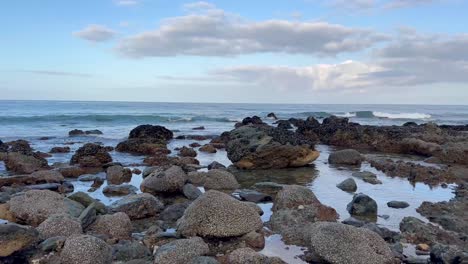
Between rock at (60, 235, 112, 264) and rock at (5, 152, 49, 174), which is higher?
rock at (60, 235, 112, 264)

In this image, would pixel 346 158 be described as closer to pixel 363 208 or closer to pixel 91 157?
pixel 363 208

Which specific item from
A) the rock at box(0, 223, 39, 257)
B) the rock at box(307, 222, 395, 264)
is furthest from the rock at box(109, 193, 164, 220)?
the rock at box(307, 222, 395, 264)

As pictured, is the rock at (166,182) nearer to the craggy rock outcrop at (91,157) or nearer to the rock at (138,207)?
the rock at (138,207)

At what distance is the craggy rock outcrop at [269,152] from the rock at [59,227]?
9.22 m

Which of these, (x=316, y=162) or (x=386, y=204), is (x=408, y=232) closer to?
(x=386, y=204)

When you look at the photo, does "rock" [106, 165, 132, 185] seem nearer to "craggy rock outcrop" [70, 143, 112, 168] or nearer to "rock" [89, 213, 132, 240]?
"craggy rock outcrop" [70, 143, 112, 168]

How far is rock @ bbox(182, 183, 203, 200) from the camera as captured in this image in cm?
1142

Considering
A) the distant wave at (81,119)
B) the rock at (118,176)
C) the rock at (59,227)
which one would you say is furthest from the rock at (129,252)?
the distant wave at (81,119)

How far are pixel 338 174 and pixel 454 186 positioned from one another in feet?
12.0

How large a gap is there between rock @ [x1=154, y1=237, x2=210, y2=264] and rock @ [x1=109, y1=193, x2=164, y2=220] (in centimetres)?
259

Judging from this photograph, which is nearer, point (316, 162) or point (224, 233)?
point (224, 233)

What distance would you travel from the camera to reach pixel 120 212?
8.86 metres

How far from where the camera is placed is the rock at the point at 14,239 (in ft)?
22.5

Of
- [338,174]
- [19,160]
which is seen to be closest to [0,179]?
[19,160]
